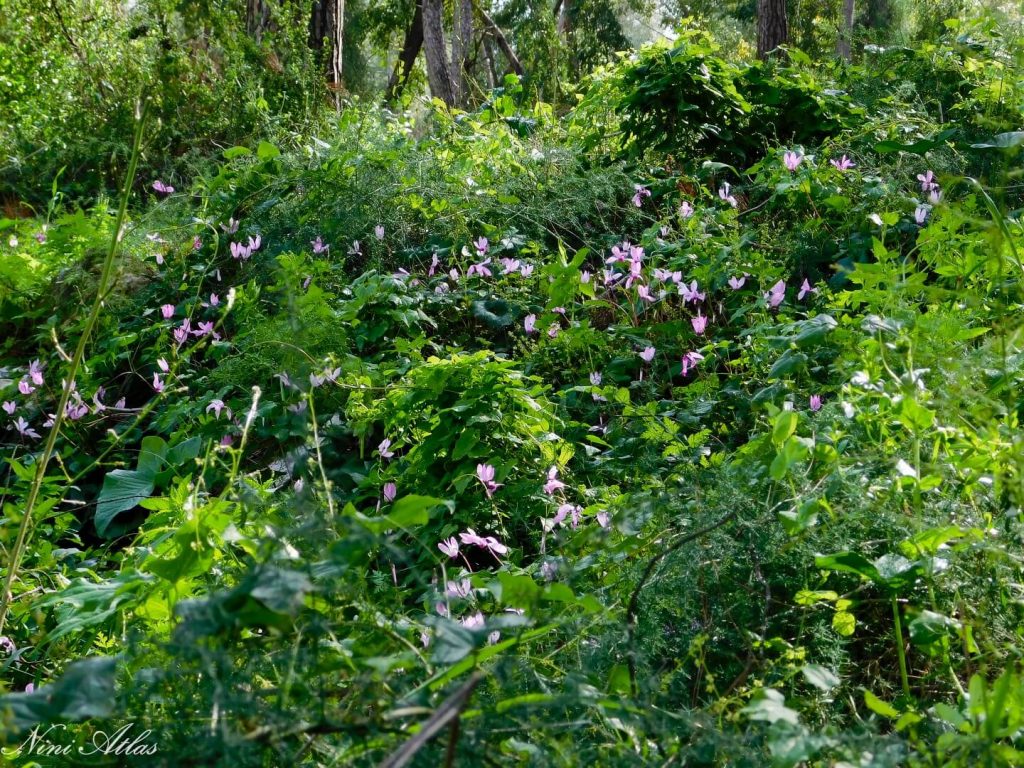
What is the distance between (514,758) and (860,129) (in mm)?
4394

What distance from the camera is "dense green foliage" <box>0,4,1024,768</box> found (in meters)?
1.20

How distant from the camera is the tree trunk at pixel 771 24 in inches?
351

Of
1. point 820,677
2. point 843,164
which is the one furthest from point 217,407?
point 843,164

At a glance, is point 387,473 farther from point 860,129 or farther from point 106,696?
point 860,129

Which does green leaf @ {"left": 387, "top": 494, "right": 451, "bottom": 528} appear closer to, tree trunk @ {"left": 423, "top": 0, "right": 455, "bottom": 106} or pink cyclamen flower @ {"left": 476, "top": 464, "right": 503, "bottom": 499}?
pink cyclamen flower @ {"left": 476, "top": 464, "right": 503, "bottom": 499}

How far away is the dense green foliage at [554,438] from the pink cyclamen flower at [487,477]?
0.05ft

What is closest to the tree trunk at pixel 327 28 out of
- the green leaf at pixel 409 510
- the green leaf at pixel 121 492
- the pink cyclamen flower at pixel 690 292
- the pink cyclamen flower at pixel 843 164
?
the pink cyclamen flower at pixel 843 164

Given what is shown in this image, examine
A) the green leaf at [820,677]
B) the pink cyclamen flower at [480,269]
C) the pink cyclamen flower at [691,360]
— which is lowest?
the pink cyclamen flower at [691,360]

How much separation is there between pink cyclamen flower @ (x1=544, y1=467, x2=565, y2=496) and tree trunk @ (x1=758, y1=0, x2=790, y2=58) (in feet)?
23.7

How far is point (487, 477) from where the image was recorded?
8.80 feet

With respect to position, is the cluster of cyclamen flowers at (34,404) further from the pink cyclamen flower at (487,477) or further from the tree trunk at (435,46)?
the tree trunk at (435,46)

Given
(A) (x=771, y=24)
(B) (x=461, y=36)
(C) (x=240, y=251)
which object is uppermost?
(B) (x=461, y=36)

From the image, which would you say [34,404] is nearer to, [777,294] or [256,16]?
[777,294]

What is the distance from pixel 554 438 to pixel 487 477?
0.32 m
